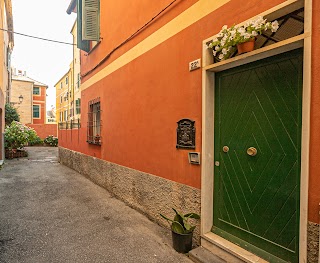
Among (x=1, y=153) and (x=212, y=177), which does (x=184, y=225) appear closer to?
(x=212, y=177)

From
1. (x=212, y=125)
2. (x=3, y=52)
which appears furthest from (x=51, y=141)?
(x=212, y=125)

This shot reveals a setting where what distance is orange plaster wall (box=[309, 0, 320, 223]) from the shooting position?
194 cm

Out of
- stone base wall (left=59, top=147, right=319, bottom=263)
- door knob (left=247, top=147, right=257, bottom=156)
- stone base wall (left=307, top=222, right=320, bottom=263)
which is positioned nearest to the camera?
stone base wall (left=307, top=222, right=320, bottom=263)

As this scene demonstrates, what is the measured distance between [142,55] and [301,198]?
3.69m

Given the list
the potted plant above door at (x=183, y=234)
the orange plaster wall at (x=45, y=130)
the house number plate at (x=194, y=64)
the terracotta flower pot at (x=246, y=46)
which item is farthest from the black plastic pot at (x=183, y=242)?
the orange plaster wall at (x=45, y=130)

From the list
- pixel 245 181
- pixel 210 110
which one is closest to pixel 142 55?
pixel 210 110

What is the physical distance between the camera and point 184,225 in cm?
306

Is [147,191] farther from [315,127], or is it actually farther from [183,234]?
[315,127]

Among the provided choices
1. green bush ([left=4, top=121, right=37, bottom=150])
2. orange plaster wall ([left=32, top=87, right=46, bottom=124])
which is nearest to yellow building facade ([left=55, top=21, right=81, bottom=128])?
orange plaster wall ([left=32, top=87, right=46, bottom=124])

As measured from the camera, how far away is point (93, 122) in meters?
7.73

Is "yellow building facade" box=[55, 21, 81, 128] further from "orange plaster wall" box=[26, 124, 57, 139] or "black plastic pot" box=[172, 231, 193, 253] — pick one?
"black plastic pot" box=[172, 231, 193, 253]

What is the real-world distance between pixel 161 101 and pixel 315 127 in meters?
2.42

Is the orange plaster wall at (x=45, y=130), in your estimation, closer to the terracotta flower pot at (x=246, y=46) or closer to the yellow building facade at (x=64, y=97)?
the yellow building facade at (x=64, y=97)

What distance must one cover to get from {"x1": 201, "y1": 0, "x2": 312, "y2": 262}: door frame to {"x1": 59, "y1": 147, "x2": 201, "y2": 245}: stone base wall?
0.57ft
